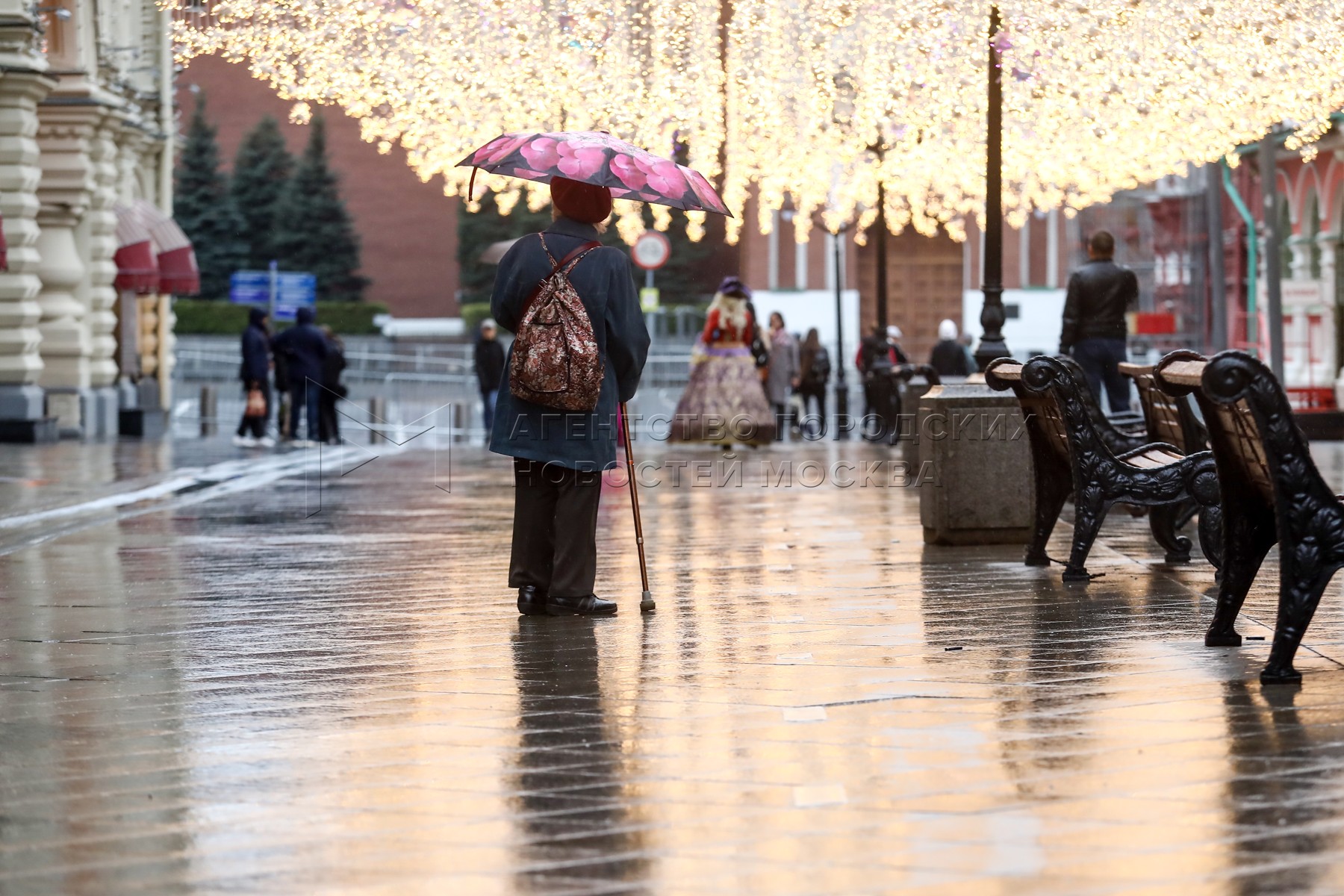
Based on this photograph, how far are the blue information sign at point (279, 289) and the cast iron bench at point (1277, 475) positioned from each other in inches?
1834

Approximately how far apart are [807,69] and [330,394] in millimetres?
8882

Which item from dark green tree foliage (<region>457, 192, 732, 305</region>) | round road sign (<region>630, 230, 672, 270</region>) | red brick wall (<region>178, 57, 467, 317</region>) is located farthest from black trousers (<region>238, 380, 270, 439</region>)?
red brick wall (<region>178, 57, 467, 317</region>)

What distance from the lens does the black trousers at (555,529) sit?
8.38m

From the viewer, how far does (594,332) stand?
27.2 ft

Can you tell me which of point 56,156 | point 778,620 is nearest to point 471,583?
A: point 778,620

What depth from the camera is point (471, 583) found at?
978 centimetres

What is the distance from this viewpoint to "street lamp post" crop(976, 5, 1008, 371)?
12070 millimetres

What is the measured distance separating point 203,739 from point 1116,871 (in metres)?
2.68

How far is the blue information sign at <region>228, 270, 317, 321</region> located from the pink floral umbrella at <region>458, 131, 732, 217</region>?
44.2 meters

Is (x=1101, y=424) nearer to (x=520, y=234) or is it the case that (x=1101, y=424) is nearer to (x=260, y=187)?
(x=520, y=234)

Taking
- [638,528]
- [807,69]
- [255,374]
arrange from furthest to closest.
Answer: [255,374]
[807,69]
[638,528]

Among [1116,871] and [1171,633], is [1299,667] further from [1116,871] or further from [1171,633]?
[1116,871]

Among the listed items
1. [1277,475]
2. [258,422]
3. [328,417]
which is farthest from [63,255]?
[1277,475]

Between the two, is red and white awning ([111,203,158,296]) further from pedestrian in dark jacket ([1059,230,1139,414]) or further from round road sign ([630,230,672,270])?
pedestrian in dark jacket ([1059,230,1139,414])
